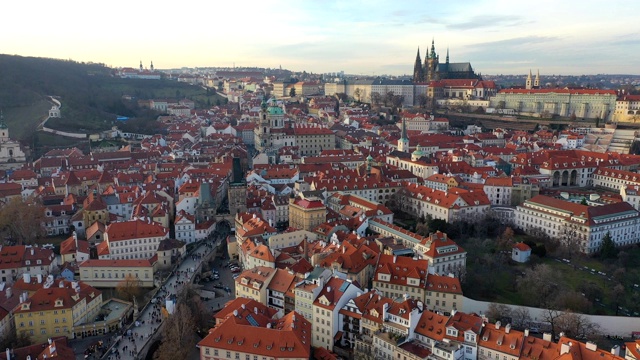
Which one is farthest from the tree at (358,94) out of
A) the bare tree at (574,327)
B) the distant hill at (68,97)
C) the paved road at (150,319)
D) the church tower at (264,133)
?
the bare tree at (574,327)

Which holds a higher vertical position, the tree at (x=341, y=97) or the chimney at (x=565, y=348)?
the tree at (x=341, y=97)

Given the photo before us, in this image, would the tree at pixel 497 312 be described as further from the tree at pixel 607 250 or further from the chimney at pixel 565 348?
the tree at pixel 607 250

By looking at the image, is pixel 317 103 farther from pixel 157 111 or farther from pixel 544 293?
pixel 544 293

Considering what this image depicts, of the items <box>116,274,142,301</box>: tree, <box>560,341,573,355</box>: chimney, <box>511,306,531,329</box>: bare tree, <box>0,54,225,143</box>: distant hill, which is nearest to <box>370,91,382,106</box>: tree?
<box>0,54,225,143</box>: distant hill

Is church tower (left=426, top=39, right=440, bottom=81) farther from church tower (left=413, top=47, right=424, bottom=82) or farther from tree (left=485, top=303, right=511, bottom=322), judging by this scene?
tree (left=485, top=303, right=511, bottom=322)

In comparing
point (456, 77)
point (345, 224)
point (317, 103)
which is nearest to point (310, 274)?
point (345, 224)
